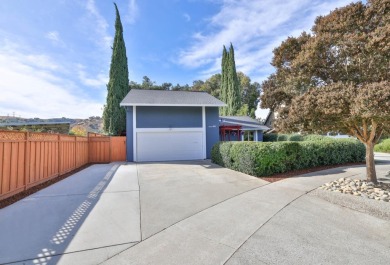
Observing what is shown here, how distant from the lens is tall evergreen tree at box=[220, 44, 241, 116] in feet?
108

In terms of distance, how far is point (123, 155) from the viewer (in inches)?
598

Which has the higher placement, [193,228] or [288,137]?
[288,137]

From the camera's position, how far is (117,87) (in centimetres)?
1903

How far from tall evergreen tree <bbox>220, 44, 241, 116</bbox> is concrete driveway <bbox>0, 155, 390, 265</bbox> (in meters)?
27.4

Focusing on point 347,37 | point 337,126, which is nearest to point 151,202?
point 337,126

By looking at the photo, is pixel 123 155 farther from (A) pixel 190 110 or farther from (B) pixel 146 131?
(A) pixel 190 110

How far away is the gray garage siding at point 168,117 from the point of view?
14.7 meters

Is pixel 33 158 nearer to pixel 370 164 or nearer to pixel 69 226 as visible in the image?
pixel 69 226

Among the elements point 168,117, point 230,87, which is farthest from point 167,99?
point 230,87

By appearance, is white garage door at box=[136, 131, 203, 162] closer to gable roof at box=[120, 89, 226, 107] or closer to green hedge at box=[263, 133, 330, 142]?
gable roof at box=[120, 89, 226, 107]

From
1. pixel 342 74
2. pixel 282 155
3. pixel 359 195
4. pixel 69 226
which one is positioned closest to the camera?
pixel 69 226

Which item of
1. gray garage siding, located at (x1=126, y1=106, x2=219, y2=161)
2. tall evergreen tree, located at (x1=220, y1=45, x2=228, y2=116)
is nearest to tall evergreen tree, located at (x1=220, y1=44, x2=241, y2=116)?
tall evergreen tree, located at (x1=220, y1=45, x2=228, y2=116)

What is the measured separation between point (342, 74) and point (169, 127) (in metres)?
10.8

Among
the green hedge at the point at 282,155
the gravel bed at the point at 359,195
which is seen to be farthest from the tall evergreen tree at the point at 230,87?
the gravel bed at the point at 359,195
